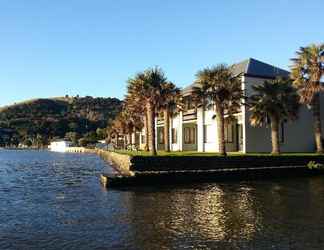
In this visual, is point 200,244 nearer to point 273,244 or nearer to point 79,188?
point 273,244

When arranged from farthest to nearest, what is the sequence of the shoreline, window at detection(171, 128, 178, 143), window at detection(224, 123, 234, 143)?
window at detection(171, 128, 178, 143)
window at detection(224, 123, 234, 143)
the shoreline

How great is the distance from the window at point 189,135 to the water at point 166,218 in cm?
3079

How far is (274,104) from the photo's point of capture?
45.4m

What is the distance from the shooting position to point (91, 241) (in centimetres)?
1571

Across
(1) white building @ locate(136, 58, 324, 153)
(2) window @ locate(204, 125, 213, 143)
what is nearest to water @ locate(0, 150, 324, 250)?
(1) white building @ locate(136, 58, 324, 153)

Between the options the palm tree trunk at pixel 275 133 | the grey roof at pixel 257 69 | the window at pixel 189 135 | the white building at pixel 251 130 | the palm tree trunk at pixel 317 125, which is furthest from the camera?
the window at pixel 189 135

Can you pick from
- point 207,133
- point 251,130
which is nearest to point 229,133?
point 207,133

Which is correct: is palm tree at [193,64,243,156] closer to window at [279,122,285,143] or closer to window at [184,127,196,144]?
window at [279,122,285,143]

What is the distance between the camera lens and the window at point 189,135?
63.1m

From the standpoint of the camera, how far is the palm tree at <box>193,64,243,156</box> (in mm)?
43969

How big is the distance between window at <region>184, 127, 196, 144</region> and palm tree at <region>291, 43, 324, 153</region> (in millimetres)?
19041

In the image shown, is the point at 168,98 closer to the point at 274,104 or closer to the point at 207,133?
the point at 207,133

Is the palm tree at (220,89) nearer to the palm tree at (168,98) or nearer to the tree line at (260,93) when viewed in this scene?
the tree line at (260,93)

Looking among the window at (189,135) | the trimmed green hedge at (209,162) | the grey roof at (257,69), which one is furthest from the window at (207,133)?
the trimmed green hedge at (209,162)
